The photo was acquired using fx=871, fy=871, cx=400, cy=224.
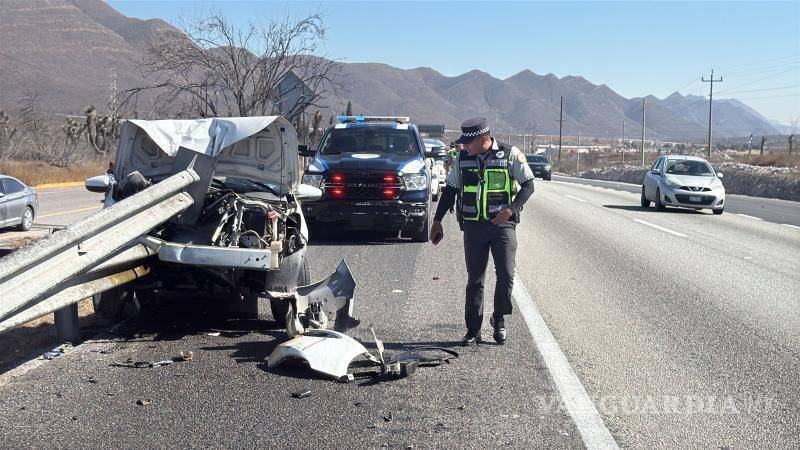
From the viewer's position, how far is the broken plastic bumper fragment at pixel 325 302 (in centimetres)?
731

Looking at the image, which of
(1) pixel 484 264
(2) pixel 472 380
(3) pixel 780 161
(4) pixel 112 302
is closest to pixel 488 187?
(1) pixel 484 264

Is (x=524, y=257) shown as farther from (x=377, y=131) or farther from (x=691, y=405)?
(x=691, y=405)

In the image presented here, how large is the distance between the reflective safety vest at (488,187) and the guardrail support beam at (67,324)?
131 inches

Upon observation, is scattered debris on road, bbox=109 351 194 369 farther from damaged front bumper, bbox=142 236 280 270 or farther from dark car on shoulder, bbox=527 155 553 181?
dark car on shoulder, bbox=527 155 553 181

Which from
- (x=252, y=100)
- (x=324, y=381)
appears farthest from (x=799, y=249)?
(x=252, y=100)

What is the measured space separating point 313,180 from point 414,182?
161 centimetres

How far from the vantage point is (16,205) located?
17844 millimetres

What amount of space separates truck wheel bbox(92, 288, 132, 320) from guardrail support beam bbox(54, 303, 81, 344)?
26cm

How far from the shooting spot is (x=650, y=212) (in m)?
23.5

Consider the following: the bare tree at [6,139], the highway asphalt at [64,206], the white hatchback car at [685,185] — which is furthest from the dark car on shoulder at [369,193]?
the bare tree at [6,139]

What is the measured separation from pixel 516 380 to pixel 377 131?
971 cm

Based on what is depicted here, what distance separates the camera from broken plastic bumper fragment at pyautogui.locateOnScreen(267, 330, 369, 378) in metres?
6.13

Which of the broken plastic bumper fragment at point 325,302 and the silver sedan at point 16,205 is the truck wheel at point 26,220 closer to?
the silver sedan at point 16,205

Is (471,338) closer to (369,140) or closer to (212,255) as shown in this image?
(212,255)
